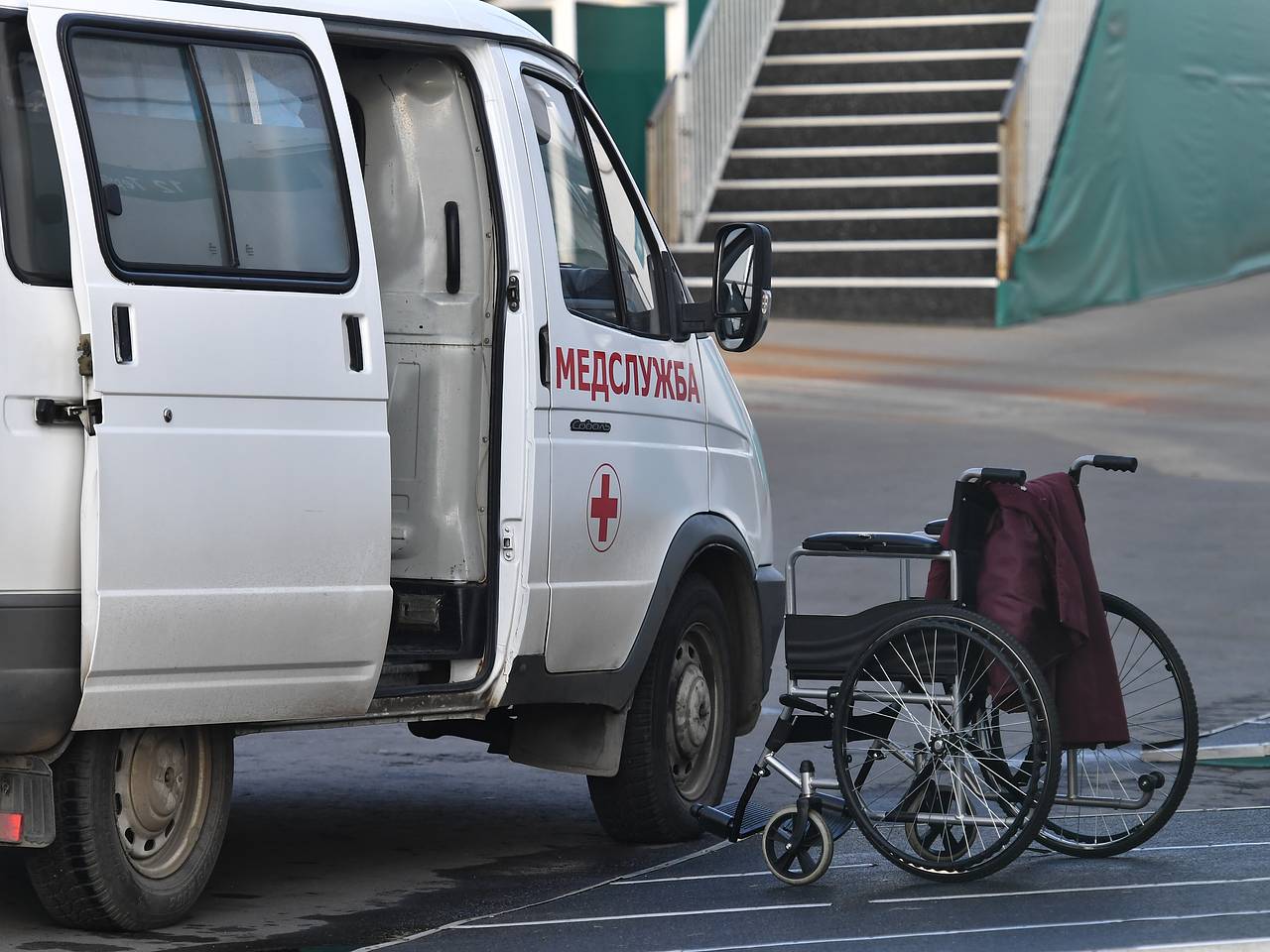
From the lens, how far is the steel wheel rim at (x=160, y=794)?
5.55m

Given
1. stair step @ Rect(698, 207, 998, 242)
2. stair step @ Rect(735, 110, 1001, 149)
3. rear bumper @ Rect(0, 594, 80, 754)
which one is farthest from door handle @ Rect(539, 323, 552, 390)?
stair step @ Rect(735, 110, 1001, 149)

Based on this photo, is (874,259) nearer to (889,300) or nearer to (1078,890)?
(889,300)

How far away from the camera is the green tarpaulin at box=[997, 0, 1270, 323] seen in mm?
20828

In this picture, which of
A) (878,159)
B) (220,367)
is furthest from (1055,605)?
(878,159)

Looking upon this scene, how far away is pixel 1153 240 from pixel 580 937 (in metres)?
17.2

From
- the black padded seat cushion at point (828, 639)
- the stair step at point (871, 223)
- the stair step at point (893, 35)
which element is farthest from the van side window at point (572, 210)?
the stair step at point (893, 35)

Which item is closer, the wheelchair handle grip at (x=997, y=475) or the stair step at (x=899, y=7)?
the wheelchair handle grip at (x=997, y=475)

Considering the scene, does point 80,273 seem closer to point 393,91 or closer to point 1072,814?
point 393,91

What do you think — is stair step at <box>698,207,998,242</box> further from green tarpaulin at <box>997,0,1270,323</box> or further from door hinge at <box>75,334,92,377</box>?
door hinge at <box>75,334,92,377</box>

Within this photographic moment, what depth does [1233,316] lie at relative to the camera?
20.8m

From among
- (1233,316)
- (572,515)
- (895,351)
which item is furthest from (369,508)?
(1233,316)

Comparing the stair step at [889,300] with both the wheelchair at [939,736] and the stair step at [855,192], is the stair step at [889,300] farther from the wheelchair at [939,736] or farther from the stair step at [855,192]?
the wheelchair at [939,736]

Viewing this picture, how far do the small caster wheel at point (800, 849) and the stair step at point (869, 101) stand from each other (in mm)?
16217

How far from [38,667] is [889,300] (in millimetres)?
15771
